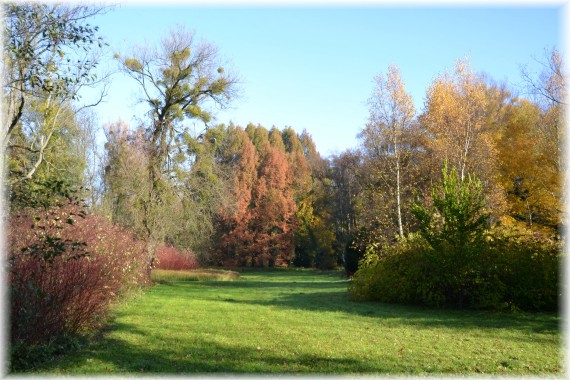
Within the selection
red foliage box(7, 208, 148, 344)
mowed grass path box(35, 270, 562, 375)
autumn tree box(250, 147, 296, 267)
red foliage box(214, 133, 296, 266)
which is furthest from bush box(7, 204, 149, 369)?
autumn tree box(250, 147, 296, 267)

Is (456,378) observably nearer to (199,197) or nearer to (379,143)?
(379,143)

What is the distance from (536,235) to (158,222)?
48.1 feet

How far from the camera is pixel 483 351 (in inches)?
276

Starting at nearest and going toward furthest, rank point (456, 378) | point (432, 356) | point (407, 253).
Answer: point (456, 378)
point (432, 356)
point (407, 253)

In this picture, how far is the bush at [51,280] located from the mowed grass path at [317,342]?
499 millimetres

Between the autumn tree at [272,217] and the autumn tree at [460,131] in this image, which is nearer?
the autumn tree at [460,131]

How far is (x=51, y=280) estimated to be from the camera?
23.3ft

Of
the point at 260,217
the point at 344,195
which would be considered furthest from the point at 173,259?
the point at 344,195

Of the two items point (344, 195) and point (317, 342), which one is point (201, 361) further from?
point (344, 195)

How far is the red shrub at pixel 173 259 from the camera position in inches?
1034

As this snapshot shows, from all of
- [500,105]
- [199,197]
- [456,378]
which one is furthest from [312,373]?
[500,105]

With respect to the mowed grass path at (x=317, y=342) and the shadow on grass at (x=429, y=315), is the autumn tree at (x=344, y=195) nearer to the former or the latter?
the shadow on grass at (x=429, y=315)

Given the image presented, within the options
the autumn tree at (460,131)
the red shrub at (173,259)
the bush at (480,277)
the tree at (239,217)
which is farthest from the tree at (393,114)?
the tree at (239,217)

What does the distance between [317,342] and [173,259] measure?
20.3 meters
